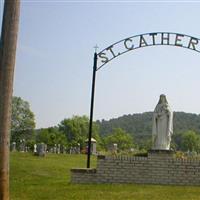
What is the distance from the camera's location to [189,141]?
106875 millimetres

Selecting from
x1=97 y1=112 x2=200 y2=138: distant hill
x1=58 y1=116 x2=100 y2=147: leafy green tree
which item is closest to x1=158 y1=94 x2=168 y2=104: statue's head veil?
x1=58 y1=116 x2=100 y2=147: leafy green tree

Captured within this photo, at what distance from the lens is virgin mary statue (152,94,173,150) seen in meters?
15.6

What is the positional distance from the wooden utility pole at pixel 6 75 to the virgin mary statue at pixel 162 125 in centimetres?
874

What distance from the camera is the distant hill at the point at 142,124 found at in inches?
5530

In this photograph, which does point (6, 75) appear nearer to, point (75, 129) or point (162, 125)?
point (162, 125)

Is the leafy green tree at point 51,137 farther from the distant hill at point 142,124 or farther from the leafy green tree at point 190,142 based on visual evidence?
the distant hill at point 142,124

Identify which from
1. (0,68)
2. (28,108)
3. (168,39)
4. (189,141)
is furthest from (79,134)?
(0,68)

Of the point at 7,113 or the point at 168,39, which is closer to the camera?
the point at 7,113

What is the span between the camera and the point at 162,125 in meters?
15.8

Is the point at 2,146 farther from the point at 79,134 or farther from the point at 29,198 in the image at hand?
the point at 79,134

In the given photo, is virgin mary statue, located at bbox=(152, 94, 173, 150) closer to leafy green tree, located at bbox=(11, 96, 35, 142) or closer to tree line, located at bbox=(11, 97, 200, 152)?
tree line, located at bbox=(11, 97, 200, 152)

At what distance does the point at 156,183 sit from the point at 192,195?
270 cm

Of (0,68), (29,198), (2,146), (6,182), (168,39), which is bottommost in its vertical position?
(29,198)

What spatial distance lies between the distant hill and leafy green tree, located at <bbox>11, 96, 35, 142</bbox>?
60.1 metres
